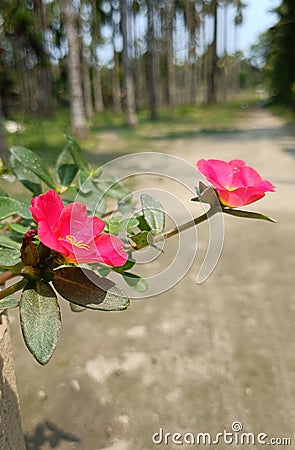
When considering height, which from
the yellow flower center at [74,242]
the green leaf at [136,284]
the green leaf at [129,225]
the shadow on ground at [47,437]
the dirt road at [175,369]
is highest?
the yellow flower center at [74,242]

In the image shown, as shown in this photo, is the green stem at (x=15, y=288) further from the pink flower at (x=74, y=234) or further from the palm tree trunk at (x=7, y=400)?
the palm tree trunk at (x=7, y=400)

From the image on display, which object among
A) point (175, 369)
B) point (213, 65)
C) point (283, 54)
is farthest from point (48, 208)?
point (213, 65)

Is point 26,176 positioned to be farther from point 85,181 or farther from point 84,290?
point 84,290

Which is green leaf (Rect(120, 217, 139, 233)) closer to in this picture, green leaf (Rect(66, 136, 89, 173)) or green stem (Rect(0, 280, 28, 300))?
green stem (Rect(0, 280, 28, 300))

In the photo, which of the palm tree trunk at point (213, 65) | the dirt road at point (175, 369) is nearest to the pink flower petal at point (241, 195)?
the dirt road at point (175, 369)

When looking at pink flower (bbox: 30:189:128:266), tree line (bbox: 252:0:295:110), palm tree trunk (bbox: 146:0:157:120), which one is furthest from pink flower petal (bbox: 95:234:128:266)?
tree line (bbox: 252:0:295:110)
